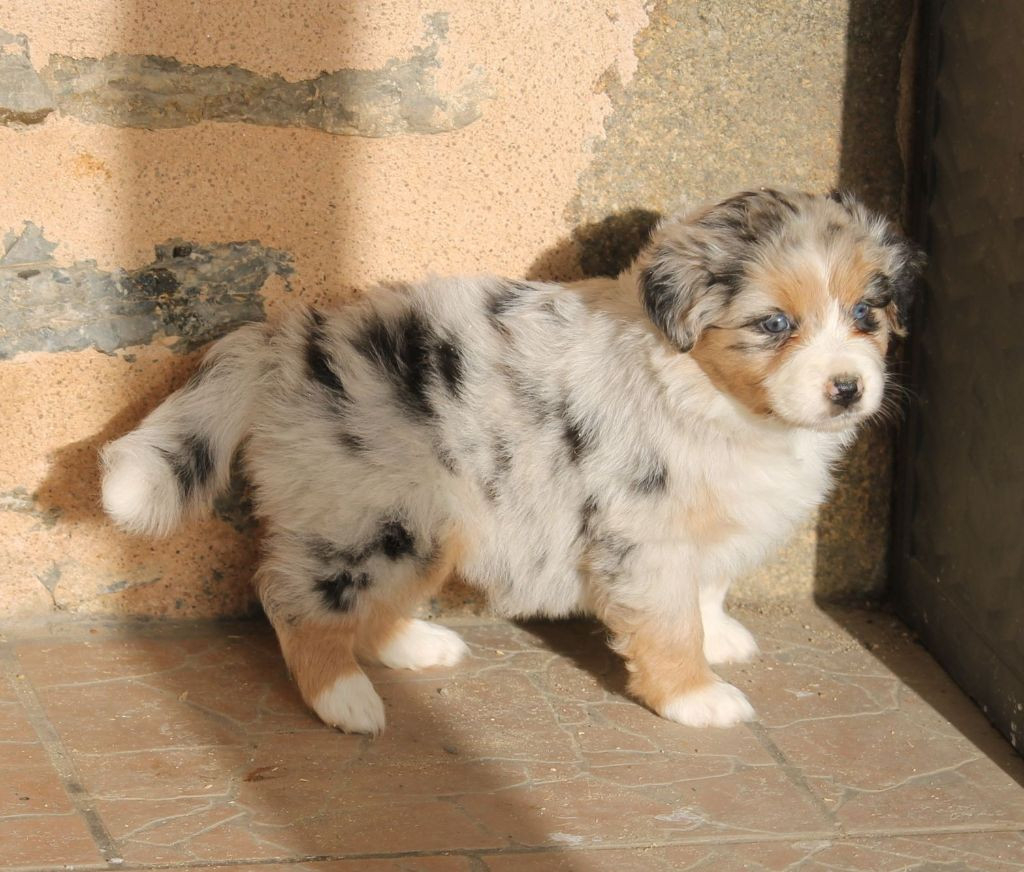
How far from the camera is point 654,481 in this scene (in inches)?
144

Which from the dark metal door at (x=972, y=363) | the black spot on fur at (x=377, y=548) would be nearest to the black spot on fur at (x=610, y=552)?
the black spot on fur at (x=377, y=548)

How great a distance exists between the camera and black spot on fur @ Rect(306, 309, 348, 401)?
3.72 metres

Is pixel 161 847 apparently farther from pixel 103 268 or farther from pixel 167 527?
pixel 103 268

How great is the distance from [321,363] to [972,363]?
184cm

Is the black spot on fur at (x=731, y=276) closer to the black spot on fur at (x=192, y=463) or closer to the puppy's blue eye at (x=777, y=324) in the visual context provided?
the puppy's blue eye at (x=777, y=324)


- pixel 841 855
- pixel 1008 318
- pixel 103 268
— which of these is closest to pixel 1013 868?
pixel 841 855

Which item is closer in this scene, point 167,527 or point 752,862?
point 752,862

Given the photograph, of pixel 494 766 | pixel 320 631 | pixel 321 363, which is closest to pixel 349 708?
pixel 320 631

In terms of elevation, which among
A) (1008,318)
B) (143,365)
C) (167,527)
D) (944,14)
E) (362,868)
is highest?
(944,14)

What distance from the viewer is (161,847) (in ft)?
10.5

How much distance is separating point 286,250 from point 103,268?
53cm

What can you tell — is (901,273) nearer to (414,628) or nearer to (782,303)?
(782,303)

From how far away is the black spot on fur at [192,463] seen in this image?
12.1ft

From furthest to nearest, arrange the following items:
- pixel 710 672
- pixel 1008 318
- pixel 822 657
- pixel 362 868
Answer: pixel 822 657
pixel 710 672
pixel 1008 318
pixel 362 868
